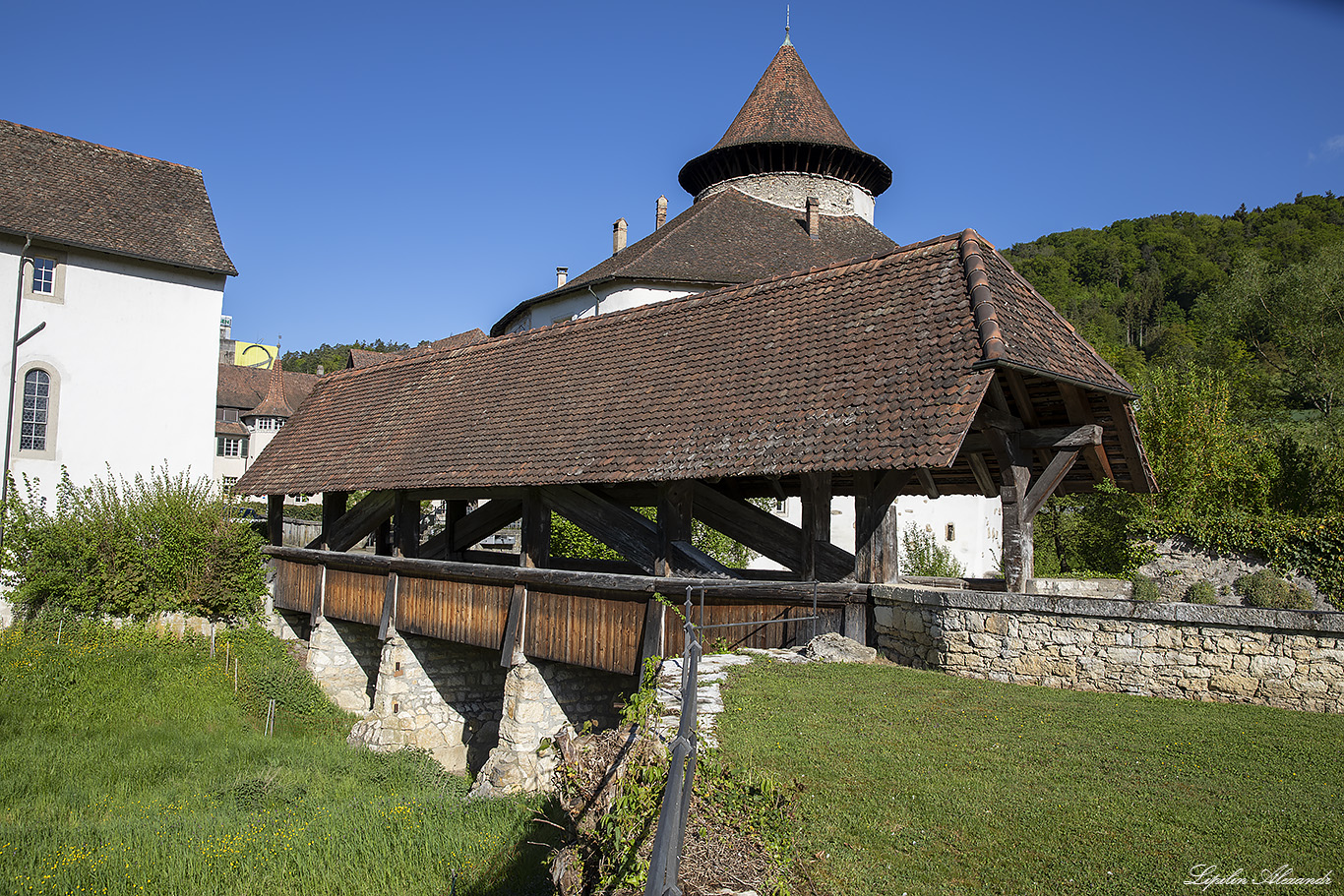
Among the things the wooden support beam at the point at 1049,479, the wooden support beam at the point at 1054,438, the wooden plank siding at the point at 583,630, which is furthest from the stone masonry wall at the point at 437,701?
the wooden support beam at the point at 1049,479

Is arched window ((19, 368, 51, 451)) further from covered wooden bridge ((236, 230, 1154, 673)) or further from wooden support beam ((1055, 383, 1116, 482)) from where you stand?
wooden support beam ((1055, 383, 1116, 482))

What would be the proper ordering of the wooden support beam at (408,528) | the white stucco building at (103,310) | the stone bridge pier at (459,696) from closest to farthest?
the stone bridge pier at (459,696), the wooden support beam at (408,528), the white stucco building at (103,310)

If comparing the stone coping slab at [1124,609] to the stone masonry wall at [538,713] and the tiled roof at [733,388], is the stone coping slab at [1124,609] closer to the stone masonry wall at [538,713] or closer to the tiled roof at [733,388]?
the tiled roof at [733,388]

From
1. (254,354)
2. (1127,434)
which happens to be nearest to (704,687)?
(1127,434)

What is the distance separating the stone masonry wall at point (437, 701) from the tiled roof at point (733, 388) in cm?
269

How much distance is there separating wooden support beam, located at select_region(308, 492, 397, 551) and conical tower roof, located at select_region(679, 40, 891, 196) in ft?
52.4

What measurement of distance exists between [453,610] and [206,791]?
3439 mm

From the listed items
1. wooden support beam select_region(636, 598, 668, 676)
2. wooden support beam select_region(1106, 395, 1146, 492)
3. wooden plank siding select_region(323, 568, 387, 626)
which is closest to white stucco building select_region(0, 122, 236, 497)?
wooden plank siding select_region(323, 568, 387, 626)

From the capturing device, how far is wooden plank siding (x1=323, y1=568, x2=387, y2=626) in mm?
13688

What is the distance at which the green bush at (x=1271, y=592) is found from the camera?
43.9 feet

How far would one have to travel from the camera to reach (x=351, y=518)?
15.0 meters

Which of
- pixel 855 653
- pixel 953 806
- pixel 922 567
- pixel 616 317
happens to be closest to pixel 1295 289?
pixel 922 567

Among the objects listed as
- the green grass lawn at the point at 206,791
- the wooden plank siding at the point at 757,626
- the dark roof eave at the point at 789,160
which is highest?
the dark roof eave at the point at 789,160

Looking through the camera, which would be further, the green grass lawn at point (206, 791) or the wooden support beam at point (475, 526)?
the wooden support beam at point (475, 526)
